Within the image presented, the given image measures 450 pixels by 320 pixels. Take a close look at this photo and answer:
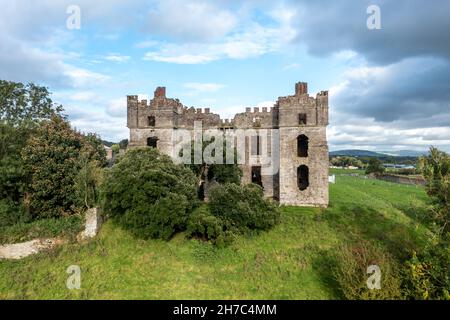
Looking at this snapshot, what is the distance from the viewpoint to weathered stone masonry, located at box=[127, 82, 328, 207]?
28266 millimetres

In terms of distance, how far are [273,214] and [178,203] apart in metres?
7.77

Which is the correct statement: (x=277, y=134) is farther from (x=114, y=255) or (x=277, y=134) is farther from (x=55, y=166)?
(x=55, y=166)

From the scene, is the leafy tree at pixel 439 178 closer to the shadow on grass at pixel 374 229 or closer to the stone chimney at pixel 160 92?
the shadow on grass at pixel 374 229

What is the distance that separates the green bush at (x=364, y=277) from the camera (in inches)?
588

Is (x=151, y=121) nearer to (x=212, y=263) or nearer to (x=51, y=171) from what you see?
(x=51, y=171)

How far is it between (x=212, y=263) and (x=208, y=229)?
103 inches

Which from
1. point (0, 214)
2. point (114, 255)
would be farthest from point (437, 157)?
point (0, 214)

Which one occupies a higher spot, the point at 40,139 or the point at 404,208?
the point at 40,139

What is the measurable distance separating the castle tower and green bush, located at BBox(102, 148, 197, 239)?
1040 centimetres

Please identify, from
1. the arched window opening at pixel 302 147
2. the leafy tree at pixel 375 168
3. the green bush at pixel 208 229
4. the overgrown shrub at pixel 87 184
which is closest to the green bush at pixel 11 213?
the overgrown shrub at pixel 87 184

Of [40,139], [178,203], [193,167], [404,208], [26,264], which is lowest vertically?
[26,264]

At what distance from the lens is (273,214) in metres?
24.0

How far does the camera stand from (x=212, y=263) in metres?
19.8

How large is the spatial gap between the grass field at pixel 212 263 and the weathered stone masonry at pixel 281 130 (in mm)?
4085
